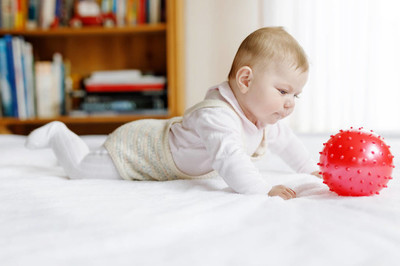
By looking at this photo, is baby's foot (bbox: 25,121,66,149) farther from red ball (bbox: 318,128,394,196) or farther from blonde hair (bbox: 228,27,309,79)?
red ball (bbox: 318,128,394,196)

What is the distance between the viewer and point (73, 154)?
3.81 feet

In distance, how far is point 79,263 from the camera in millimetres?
519

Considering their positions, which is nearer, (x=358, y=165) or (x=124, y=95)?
(x=358, y=165)

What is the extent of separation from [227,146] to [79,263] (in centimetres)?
47

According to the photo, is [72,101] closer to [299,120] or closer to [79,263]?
[299,120]

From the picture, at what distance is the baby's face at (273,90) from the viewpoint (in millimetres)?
991

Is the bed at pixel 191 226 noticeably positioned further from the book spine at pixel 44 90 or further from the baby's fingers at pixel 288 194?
the book spine at pixel 44 90

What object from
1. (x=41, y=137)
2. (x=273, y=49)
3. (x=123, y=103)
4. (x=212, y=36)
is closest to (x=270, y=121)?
(x=273, y=49)

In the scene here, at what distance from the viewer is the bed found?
53cm

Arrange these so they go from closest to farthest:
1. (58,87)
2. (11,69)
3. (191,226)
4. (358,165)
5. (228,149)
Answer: (191,226) → (358,165) → (228,149) → (11,69) → (58,87)

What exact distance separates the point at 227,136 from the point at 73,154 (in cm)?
43

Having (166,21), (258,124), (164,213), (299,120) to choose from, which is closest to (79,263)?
(164,213)

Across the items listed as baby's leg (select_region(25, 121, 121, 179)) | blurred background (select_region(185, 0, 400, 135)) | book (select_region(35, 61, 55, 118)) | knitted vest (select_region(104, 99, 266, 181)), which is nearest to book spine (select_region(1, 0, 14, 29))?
book (select_region(35, 61, 55, 118))

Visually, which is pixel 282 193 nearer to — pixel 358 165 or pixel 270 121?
pixel 358 165
